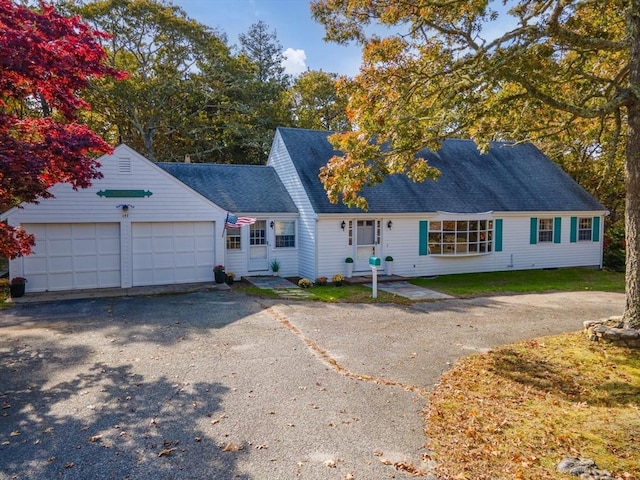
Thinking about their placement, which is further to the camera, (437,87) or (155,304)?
(155,304)

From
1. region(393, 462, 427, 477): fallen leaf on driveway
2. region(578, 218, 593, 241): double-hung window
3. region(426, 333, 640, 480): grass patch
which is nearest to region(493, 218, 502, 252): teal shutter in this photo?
region(578, 218, 593, 241): double-hung window

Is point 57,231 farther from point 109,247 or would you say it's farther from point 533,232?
point 533,232

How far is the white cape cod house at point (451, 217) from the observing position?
16766 millimetres

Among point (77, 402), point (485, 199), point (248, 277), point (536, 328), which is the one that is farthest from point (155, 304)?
point (485, 199)

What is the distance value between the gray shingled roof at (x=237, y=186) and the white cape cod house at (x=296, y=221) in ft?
0.16

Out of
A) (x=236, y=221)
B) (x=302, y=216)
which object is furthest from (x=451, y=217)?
(x=236, y=221)

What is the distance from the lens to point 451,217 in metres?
18.0

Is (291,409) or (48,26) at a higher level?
(48,26)

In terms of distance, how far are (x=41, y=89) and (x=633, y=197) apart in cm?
1167

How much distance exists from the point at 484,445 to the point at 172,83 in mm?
26663

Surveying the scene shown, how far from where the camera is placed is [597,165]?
23422 millimetres

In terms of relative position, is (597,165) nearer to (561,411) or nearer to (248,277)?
(248,277)

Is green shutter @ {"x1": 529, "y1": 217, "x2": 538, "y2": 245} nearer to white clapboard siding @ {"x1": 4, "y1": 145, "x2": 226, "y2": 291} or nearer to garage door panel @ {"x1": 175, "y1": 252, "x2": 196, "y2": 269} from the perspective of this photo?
white clapboard siding @ {"x1": 4, "y1": 145, "x2": 226, "y2": 291}

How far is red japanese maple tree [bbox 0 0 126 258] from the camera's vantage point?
7.52 meters
